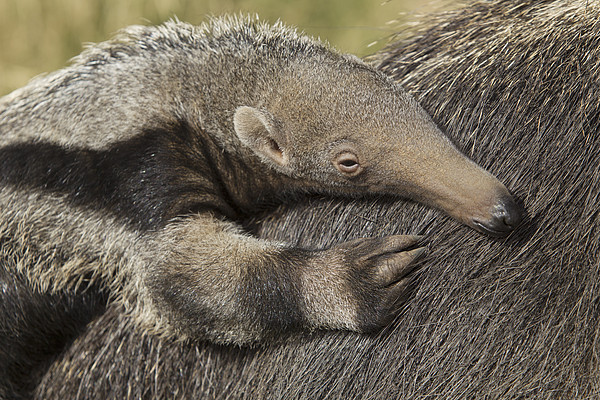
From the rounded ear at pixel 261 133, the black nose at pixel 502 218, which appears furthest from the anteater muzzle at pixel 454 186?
the rounded ear at pixel 261 133

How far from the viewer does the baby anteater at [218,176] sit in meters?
2.88

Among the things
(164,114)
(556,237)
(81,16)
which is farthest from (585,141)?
(81,16)

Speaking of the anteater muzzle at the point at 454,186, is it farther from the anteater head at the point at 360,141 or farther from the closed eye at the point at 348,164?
the closed eye at the point at 348,164

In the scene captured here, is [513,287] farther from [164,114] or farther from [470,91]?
[164,114]

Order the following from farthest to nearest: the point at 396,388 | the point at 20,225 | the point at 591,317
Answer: the point at 20,225 < the point at 396,388 < the point at 591,317

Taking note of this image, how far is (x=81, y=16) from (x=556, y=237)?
19.8ft

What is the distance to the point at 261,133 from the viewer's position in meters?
3.17

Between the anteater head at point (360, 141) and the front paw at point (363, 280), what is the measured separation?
0.24 meters

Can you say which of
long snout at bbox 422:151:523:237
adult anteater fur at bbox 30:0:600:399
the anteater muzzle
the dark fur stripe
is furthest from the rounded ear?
long snout at bbox 422:151:523:237

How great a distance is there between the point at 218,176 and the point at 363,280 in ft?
2.78

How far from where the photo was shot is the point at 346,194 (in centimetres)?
319

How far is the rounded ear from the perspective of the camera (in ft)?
10.3

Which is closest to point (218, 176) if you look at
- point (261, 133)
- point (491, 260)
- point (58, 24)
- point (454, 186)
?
point (261, 133)

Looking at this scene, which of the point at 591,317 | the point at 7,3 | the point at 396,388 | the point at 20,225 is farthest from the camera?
the point at 7,3
